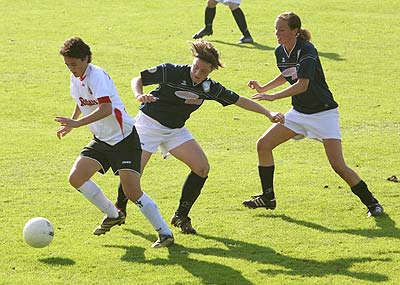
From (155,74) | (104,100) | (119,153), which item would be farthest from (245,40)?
(104,100)

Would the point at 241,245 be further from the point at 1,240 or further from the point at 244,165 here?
the point at 244,165

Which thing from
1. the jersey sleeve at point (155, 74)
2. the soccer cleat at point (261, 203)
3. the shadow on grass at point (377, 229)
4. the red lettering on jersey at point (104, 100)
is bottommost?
the shadow on grass at point (377, 229)

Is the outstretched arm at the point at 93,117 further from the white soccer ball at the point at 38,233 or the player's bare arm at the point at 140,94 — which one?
the white soccer ball at the point at 38,233

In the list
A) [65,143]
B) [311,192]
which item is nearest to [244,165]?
[311,192]

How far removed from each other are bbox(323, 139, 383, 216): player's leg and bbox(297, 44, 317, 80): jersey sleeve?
83 centimetres

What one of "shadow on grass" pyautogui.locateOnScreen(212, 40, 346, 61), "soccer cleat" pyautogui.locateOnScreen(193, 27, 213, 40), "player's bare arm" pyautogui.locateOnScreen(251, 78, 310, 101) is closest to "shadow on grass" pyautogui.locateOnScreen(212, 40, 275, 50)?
"shadow on grass" pyautogui.locateOnScreen(212, 40, 346, 61)

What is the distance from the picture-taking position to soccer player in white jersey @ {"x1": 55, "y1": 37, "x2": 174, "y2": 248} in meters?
8.91

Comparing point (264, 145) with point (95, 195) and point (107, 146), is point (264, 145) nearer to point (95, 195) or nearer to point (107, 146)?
point (107, 146)

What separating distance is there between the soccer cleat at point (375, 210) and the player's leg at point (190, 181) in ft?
6.51

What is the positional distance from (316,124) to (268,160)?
71 cm

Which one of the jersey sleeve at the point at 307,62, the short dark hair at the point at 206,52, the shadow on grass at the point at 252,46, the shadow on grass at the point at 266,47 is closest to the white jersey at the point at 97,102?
the short dark hair at the point at 206,52

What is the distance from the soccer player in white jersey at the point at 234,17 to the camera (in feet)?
70.3

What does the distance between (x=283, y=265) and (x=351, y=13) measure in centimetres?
1749

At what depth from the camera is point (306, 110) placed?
10.5 metres
